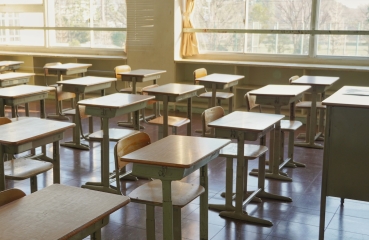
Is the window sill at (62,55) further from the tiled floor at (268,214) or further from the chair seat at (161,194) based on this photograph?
the chair seat at (161,194)

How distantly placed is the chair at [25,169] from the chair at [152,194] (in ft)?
2.51

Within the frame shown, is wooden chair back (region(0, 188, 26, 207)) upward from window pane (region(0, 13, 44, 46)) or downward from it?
downward

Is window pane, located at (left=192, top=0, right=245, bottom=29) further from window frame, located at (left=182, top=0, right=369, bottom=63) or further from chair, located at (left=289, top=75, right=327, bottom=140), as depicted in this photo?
chair, located at (left=289, top=75, right=327, bottom=140)

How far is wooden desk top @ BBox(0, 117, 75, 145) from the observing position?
124 inches

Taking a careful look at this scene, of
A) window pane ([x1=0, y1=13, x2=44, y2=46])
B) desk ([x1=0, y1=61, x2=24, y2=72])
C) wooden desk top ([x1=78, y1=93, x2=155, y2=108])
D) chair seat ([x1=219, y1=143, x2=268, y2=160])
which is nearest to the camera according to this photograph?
chair seat ([x1=219, y1=143, x2=268, y2=160])

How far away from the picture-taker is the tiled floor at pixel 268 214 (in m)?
3.48

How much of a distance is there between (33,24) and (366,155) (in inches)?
324

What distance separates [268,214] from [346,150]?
92 centimetres

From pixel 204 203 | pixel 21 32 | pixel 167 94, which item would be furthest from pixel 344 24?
pixel 21 32

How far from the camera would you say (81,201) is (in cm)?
208

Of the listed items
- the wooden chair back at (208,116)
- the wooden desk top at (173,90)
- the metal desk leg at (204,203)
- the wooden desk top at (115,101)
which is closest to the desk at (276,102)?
the wooden chair back at (208,116)

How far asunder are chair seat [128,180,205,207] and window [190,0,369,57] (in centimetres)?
524

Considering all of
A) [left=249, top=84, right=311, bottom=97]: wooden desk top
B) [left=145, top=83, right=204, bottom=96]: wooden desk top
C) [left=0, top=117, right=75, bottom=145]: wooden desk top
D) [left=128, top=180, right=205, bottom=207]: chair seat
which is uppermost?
[left=249, top=84, right=311, bottom=97]: wooden desk top

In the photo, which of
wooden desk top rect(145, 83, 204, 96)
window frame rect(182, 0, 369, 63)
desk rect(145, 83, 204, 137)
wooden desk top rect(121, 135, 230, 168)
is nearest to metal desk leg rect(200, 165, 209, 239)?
wooden desk top rect(121, 135, 230, 168)
